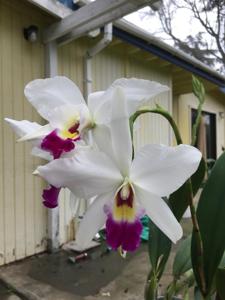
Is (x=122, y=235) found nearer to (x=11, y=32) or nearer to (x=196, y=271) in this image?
(x=196, y=271)

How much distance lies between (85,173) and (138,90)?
0.56 feet

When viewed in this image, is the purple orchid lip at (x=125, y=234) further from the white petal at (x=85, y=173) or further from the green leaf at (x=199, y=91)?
the green leaf at (x=199, y=91)

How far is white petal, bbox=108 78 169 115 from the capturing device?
59cm

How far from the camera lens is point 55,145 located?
1.95 feet

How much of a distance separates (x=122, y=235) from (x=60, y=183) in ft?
A: 0.44

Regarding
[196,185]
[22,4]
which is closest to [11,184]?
[22,4]

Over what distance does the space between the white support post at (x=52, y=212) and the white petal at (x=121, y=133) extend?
317 centimetres

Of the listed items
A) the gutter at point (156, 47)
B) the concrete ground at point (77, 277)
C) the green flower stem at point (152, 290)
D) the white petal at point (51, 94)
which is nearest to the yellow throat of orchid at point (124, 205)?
the white petal at point (51, 94)

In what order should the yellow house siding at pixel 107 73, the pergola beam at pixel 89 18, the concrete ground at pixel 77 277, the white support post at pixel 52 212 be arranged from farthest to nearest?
the yellow house siding at pixel 107 73, the white support post at pixel 52 212, the pergola beam at pixel 89 18, the concrete ground at pixel 77 277

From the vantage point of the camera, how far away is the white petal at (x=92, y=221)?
61 centimetres

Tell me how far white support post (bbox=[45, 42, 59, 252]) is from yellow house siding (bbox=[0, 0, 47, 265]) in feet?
0.25

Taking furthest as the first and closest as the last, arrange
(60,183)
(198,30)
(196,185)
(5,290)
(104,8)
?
(198,30), (104,8), (5,290), (196,185), (60,183)

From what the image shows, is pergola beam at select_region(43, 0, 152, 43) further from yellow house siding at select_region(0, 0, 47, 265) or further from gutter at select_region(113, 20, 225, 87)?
gutter at select_region(113, 20, 225, 87)

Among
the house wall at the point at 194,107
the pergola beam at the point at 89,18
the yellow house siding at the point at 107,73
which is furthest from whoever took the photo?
the house wall at the point at 194,107
